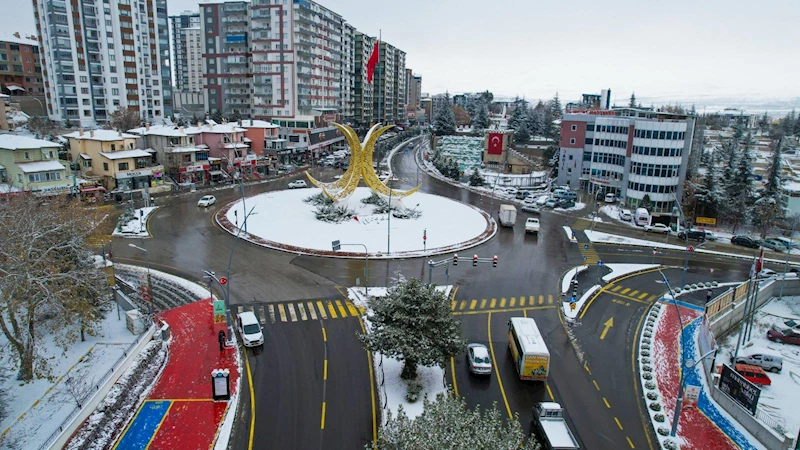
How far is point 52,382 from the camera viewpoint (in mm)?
24219

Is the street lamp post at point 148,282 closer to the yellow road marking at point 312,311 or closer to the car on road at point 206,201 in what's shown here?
the yellow road marking at point 312,311

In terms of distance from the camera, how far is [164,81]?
124 meters

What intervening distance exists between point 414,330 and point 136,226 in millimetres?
37814

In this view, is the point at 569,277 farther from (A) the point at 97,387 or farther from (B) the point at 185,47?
(B) the point at 185,47

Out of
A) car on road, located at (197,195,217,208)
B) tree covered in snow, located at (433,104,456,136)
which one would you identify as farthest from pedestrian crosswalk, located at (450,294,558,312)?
tree covered in snow, located at (433,104,456,136)

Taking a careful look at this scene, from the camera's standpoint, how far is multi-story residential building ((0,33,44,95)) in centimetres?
9975

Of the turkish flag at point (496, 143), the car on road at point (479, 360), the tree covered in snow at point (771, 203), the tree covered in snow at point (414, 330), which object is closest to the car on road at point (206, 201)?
the tree covered in snow at point (414, 330)

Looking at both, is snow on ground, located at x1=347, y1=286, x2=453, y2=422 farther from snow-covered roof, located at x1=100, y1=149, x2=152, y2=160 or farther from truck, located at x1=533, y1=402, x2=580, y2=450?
snow-covered roof, located at x1=100, y1=149, x2=152, y2=160

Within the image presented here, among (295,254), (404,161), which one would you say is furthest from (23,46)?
(295,254)

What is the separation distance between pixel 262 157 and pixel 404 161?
112 ft

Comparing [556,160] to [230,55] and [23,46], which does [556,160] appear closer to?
[230,55]

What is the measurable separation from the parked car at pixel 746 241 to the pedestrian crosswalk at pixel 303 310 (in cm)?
4411

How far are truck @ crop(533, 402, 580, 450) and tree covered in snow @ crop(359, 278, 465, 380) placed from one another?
469 centimetres

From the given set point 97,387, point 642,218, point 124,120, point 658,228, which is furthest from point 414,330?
point 124,120
